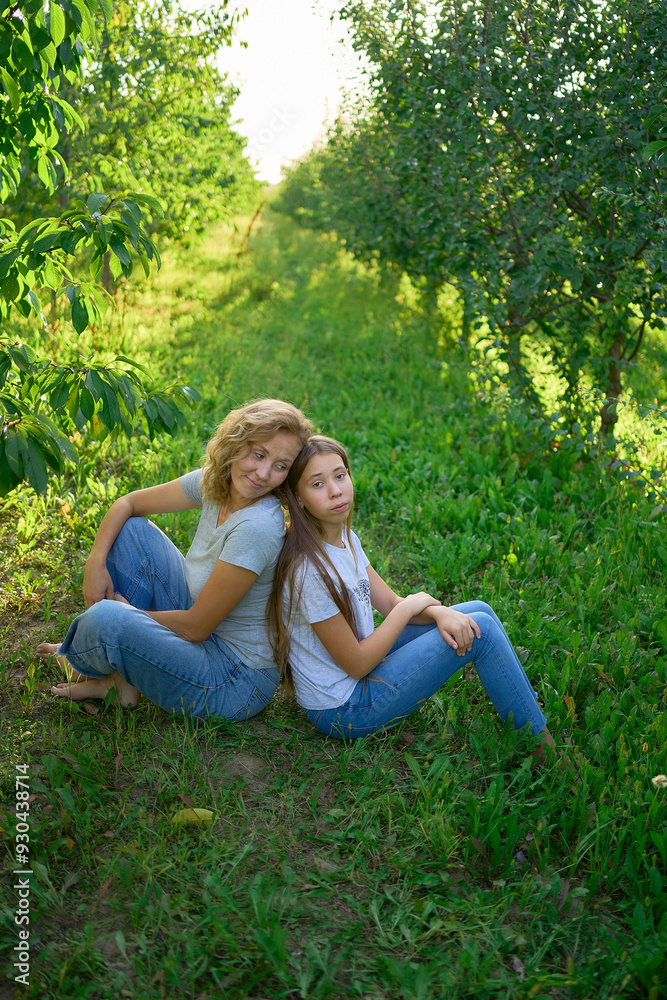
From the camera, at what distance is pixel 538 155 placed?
187 inches

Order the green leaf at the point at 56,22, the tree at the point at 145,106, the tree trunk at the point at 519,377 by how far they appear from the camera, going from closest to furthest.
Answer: the green leaf at the point at 56,22 < the tree trunk at the point at 519,377 < the tree at the point at 145,106

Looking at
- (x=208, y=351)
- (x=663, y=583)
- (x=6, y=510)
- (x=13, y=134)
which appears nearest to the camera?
(x=13, y=134)

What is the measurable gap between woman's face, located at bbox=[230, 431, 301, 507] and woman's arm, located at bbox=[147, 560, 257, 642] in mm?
290

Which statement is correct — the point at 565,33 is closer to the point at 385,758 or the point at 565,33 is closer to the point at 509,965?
the point at 385,758

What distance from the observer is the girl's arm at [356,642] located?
236 cm

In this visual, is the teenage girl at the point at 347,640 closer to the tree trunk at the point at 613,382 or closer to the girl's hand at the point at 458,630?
the girl's hand at the point at 458,630

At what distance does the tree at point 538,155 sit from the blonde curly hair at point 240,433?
98.9 inches

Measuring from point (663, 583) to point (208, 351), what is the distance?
6218mm

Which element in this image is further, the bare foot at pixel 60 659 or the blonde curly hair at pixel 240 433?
the bare foot at pixel 60 659

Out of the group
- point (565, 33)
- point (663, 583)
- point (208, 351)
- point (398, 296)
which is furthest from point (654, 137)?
point (398, 296)

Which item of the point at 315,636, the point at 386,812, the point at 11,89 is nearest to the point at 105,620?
the point at 315,636

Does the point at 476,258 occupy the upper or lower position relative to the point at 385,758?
upper

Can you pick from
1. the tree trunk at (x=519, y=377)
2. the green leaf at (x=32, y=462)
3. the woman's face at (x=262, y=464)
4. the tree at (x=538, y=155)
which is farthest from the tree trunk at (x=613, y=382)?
the green leaf at (x=32, y=462)

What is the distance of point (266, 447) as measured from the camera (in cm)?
245
